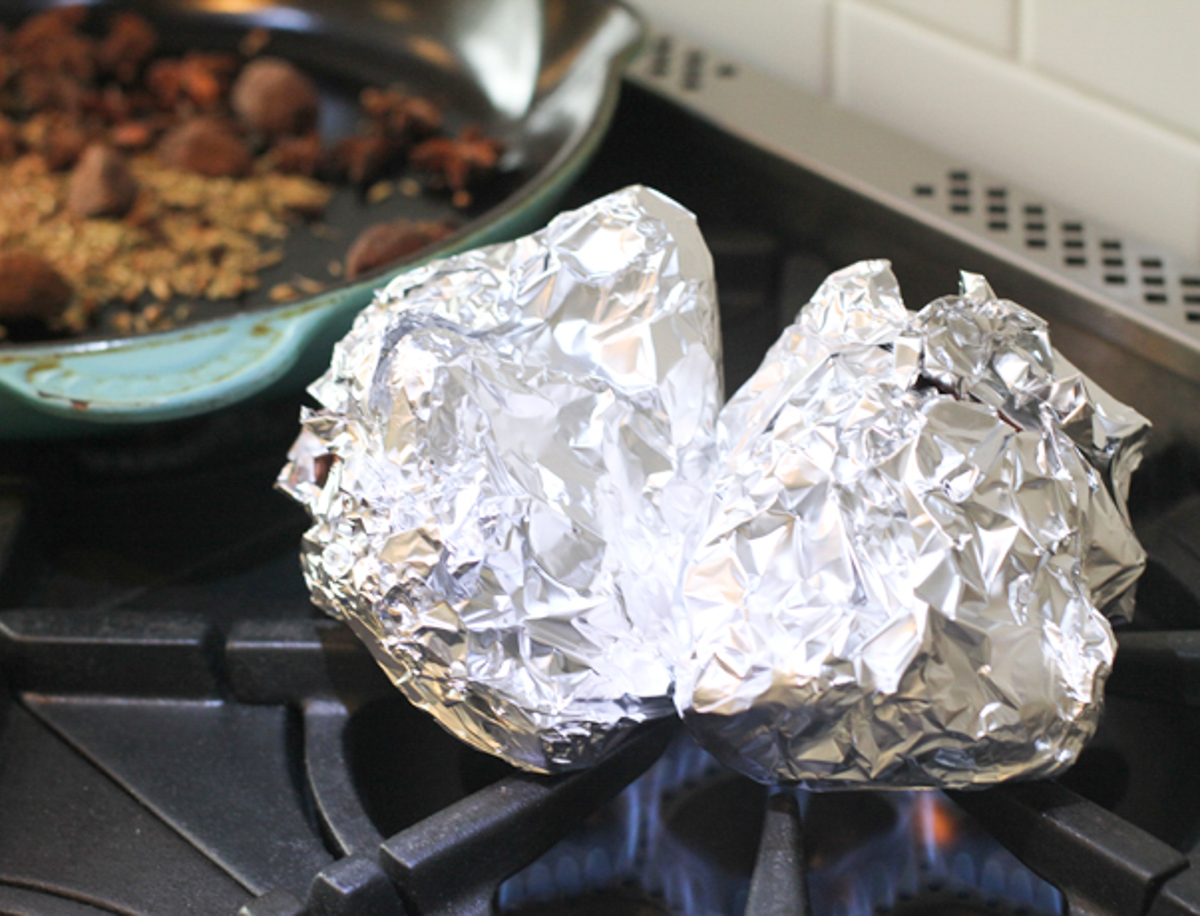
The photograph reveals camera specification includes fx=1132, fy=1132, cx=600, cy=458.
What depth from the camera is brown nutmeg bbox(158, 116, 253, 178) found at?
2.80 feet

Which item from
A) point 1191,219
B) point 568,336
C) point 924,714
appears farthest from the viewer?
point 1191,219

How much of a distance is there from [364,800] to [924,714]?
9.1 inches

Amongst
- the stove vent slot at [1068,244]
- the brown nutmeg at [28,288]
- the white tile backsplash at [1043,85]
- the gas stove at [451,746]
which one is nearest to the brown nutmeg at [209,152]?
the brown nutmeg at [28,288]

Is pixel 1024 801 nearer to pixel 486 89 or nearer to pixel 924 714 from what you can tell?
pixel 924 714

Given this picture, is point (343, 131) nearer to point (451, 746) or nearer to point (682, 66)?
point (682, 66)

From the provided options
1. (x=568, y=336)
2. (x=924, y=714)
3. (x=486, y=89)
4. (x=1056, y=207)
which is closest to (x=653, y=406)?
(x=568, y=336)

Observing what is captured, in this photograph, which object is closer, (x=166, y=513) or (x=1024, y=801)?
(x=1024, y=801)

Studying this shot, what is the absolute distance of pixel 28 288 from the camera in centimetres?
69

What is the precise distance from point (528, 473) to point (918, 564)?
0.48ft

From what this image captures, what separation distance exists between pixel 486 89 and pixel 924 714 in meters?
0.68

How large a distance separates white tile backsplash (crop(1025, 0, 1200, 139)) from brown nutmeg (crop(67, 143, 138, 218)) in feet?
2.02

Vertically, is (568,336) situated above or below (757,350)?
above

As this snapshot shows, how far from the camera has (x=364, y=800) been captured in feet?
1.52

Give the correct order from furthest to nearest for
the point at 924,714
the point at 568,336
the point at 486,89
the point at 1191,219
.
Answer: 1. the point at 486,89
2. the point at 1191,219
3. the point at 568,336
4. the point at 924,714
